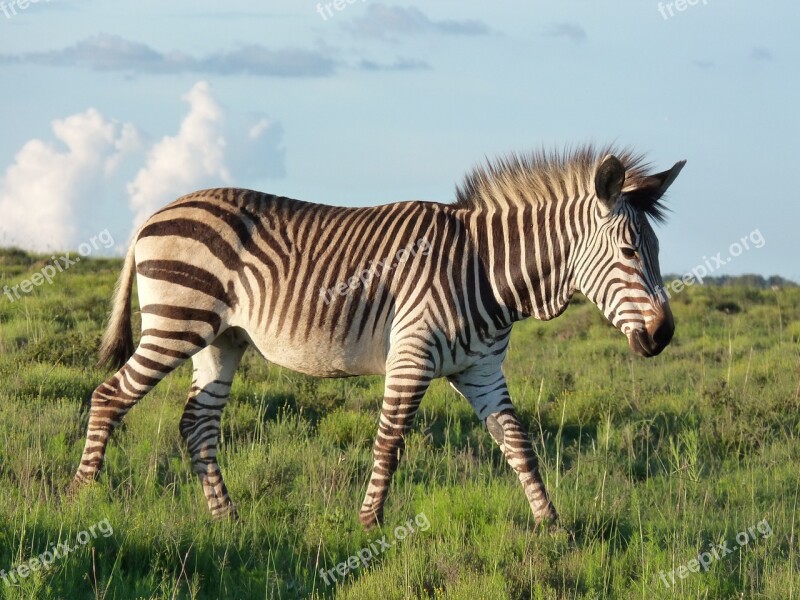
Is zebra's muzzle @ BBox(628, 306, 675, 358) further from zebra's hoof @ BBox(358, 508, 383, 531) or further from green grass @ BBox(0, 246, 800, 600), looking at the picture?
zebra's hoof @ BBox(358, 508, 383, 531)

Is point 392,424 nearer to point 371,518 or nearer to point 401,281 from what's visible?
point 371,518

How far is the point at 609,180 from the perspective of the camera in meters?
6.51

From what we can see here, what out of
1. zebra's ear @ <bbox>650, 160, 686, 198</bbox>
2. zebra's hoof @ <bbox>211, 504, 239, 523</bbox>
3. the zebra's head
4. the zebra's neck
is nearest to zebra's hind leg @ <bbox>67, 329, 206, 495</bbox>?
zebra's hoof @ <bbox>211, 504, 239, 523</bbox>

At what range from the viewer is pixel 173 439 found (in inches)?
344

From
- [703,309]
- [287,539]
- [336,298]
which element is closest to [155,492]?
[287,539]

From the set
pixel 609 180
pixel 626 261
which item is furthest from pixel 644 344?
pixel 609 180

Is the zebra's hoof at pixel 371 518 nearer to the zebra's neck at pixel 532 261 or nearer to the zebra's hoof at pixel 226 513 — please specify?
the zebra's hoof at pixel 226 513

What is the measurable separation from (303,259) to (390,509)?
1957 millimetres

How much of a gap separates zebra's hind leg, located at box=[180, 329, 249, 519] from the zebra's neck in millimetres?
1972

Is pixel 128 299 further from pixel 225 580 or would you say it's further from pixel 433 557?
pixel 433 557

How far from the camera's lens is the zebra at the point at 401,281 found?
6.63m

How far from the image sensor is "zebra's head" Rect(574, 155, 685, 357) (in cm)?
644

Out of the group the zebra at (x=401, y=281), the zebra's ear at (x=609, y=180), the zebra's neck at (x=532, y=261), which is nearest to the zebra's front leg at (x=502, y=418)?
the zebra at (x=401, y=281)

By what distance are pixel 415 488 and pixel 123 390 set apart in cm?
240
